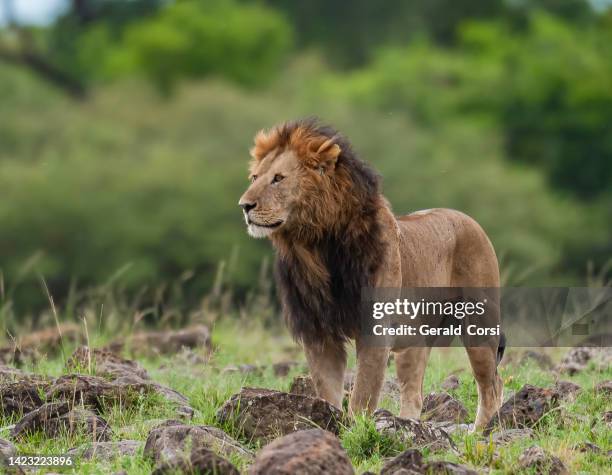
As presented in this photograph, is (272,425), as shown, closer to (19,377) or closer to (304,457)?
(304,457)

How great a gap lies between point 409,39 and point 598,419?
156ft

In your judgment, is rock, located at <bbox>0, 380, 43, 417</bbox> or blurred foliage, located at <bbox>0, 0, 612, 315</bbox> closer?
rock, located at <bbox>0, 380, 43, 417</bbox>

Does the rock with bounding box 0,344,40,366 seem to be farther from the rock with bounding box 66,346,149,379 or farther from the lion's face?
the lion's face

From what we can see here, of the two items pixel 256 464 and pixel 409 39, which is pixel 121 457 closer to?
pixel 256 464

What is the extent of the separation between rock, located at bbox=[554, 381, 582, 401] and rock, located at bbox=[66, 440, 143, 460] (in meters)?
1.94

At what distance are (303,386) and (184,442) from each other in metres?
1.40

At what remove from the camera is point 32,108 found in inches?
1607

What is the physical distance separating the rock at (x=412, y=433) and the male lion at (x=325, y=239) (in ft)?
1.38

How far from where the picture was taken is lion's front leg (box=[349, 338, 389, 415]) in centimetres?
548

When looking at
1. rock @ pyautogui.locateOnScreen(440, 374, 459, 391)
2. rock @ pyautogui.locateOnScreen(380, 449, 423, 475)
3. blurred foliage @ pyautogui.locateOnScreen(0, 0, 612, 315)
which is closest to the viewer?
rock @ pyautogui.locateOnScreen(380, 449, 423, 475)

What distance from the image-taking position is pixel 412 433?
5078 mm

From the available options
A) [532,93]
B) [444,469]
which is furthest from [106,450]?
[532,93]

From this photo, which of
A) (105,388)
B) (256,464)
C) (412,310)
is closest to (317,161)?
(412,310)

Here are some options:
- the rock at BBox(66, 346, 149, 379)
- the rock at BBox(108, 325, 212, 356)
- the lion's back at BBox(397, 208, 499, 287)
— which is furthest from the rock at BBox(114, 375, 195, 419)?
the rock at BBox(108, 325, 212, 356)
